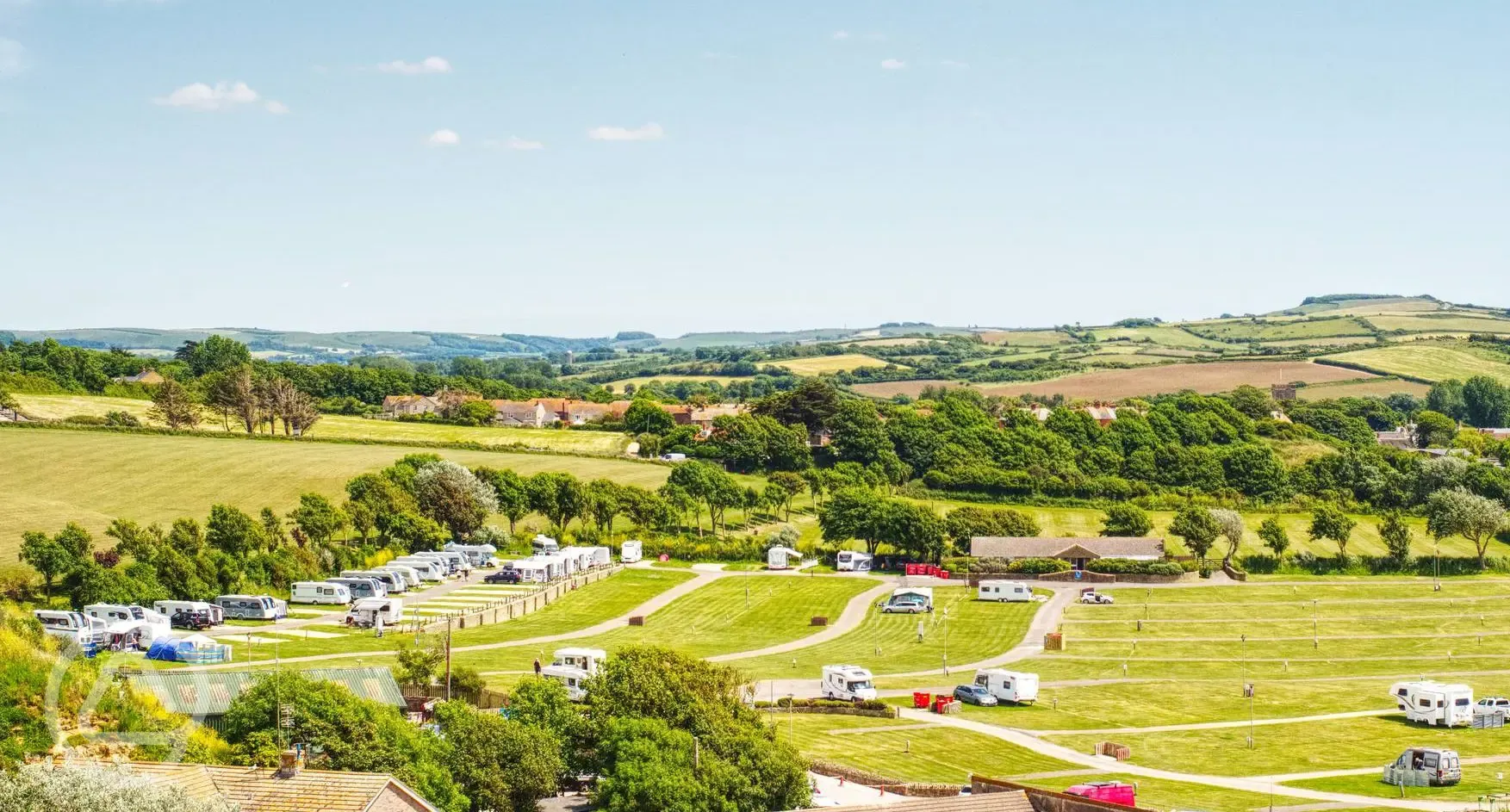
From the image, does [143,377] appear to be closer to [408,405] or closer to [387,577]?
[408,405]

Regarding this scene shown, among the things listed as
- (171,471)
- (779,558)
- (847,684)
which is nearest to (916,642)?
(847,684)

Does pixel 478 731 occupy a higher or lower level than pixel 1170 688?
higher

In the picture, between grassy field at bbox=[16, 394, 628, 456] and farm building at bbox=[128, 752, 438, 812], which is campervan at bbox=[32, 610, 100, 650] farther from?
grassy field at bbox=[16, 394, 628, 456]

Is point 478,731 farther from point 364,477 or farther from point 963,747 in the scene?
point 364,477

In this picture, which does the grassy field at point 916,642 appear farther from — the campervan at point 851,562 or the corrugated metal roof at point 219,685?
the corrugated metal roof at point 219,685

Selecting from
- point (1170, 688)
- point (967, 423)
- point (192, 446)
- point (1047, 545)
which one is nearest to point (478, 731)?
point (1170, 688)
